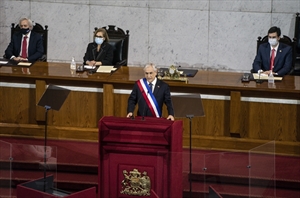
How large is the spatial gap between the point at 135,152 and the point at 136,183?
0.94 feet

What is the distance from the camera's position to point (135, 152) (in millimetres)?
7348

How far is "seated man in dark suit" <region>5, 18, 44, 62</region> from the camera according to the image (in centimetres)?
1129

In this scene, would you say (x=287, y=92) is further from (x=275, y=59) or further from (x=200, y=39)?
(x=200, y=39)

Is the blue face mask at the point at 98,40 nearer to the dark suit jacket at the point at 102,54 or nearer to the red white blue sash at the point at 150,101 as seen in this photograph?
the dark suit jacket at the point at 102,54

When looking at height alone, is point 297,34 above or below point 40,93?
above

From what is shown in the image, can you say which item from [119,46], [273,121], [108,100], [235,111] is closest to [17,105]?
[108,100]

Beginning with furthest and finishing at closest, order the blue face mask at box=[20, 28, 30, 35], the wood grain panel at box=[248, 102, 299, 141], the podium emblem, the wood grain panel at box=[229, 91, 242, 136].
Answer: the blue face mask at box=[20, 28, 30, 35]
the wood grain panel at box=[229, 91, 242, 136]
the wood grain panel at box=[248, 102, 299, 141]
the podium emblem

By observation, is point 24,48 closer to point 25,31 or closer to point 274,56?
point 25,31

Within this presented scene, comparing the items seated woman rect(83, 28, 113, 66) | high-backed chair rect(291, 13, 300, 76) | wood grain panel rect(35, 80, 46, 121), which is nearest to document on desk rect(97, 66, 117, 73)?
seated woman rect(83, 28, 113, 66)

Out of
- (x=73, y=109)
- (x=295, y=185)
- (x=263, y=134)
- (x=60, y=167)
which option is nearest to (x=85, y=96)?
(x=73, y=109)

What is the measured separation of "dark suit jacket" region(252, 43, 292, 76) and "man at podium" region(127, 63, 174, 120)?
1.98 metres

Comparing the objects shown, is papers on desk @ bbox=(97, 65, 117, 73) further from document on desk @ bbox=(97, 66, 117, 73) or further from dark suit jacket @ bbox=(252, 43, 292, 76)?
dark suit jacket @ bbox=(252, 43, 292, 76)

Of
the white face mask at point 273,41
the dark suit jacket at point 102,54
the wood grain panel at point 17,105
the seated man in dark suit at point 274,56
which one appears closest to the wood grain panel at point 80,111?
the wood grain panel at point 17,105

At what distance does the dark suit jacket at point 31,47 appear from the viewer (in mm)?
11305
